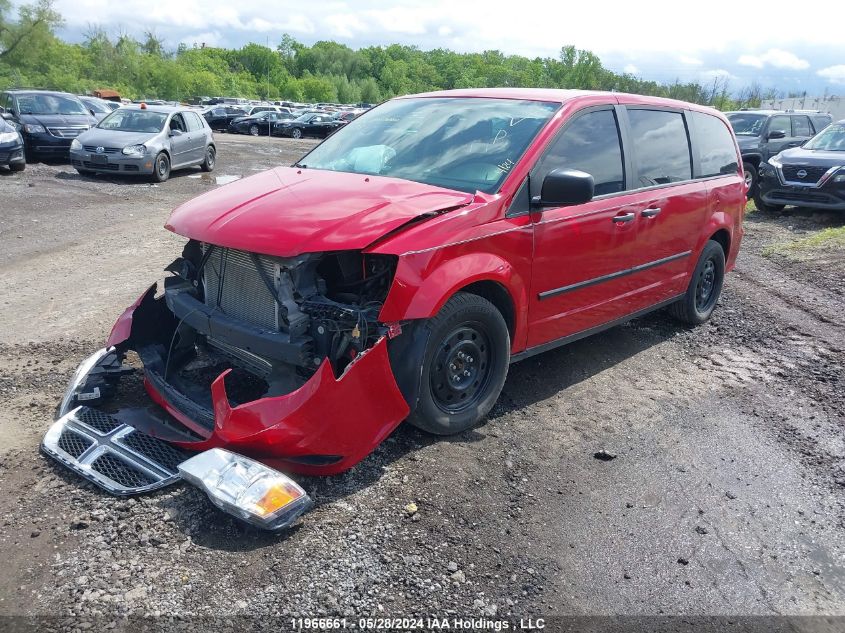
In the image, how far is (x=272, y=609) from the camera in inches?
105

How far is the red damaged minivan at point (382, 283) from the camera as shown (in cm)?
345

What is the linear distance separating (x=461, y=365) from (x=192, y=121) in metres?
14.9

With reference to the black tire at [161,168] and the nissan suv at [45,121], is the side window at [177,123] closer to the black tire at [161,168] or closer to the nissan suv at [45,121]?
the black tire at [161,168]

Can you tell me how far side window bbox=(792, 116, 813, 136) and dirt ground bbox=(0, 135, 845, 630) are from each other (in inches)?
520

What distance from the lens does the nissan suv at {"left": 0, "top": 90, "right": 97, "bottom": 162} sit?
1661 centimetres

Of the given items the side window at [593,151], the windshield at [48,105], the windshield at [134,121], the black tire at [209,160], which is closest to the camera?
the side window at [593,151]

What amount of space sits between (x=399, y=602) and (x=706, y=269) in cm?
478

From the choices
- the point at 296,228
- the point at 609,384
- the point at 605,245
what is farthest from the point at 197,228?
the point at 609,384

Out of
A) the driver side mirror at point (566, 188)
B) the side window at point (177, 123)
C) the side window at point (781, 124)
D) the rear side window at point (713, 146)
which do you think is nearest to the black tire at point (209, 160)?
the side window at point (177, 123)

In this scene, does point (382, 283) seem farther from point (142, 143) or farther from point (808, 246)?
point (142, 143)

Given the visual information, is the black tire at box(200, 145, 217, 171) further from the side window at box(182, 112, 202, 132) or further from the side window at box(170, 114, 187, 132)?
the side window at box(170, 114, 187, 132)

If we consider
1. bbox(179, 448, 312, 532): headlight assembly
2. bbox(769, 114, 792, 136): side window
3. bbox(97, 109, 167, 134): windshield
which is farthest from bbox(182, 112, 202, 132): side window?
bbox(179, 448, 312, 532): headlight assembly

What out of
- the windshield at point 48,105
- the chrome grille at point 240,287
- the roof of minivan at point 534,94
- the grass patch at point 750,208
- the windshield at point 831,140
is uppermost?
the roof of minivan at point 534,94

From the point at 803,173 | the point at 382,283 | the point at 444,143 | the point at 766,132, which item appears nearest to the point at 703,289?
the point at 444,143
